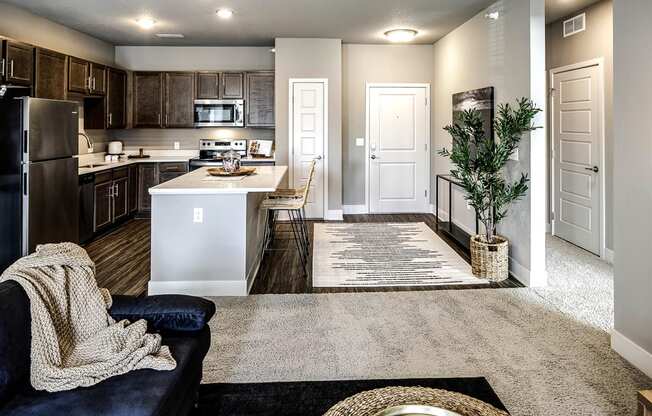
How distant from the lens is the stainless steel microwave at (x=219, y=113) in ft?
24.4

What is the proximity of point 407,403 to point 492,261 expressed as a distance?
3031mm

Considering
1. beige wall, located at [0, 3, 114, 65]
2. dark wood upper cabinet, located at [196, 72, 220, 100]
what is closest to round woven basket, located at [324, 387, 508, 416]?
beige wall, located at [0, 3, 114, 65]

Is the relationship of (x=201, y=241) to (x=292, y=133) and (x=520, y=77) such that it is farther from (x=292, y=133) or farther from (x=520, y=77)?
(x=292, y=133)

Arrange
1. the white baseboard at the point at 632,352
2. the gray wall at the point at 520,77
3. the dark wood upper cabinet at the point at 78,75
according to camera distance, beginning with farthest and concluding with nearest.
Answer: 1. the dark wood upper cabinet at the point at 78,75
2. the gray wall at the point at 520,77
3. the white baseboard at the point at 632,352

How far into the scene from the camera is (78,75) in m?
6.00

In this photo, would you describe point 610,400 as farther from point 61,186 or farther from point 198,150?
point 198,150

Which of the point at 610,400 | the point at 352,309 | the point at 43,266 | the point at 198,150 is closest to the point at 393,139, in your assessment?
the point at 198,150

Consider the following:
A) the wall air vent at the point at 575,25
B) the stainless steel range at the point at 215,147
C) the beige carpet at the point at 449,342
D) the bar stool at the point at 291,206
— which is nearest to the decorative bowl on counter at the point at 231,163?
the bar stool at the point at 291,206

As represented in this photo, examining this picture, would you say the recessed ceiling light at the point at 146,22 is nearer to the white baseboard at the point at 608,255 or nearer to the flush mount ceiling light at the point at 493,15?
the flush mount ceiling light at the point at 493,15

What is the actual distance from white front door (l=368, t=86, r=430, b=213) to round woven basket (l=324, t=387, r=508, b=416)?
6.30m

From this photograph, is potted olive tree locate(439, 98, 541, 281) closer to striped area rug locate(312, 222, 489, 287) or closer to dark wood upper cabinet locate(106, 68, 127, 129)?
striped area rug locate(312, 222, 489, 287)

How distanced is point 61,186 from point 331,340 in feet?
11.4

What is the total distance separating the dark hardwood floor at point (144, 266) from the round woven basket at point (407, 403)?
8.17 ft

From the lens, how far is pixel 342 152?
25.3ft
